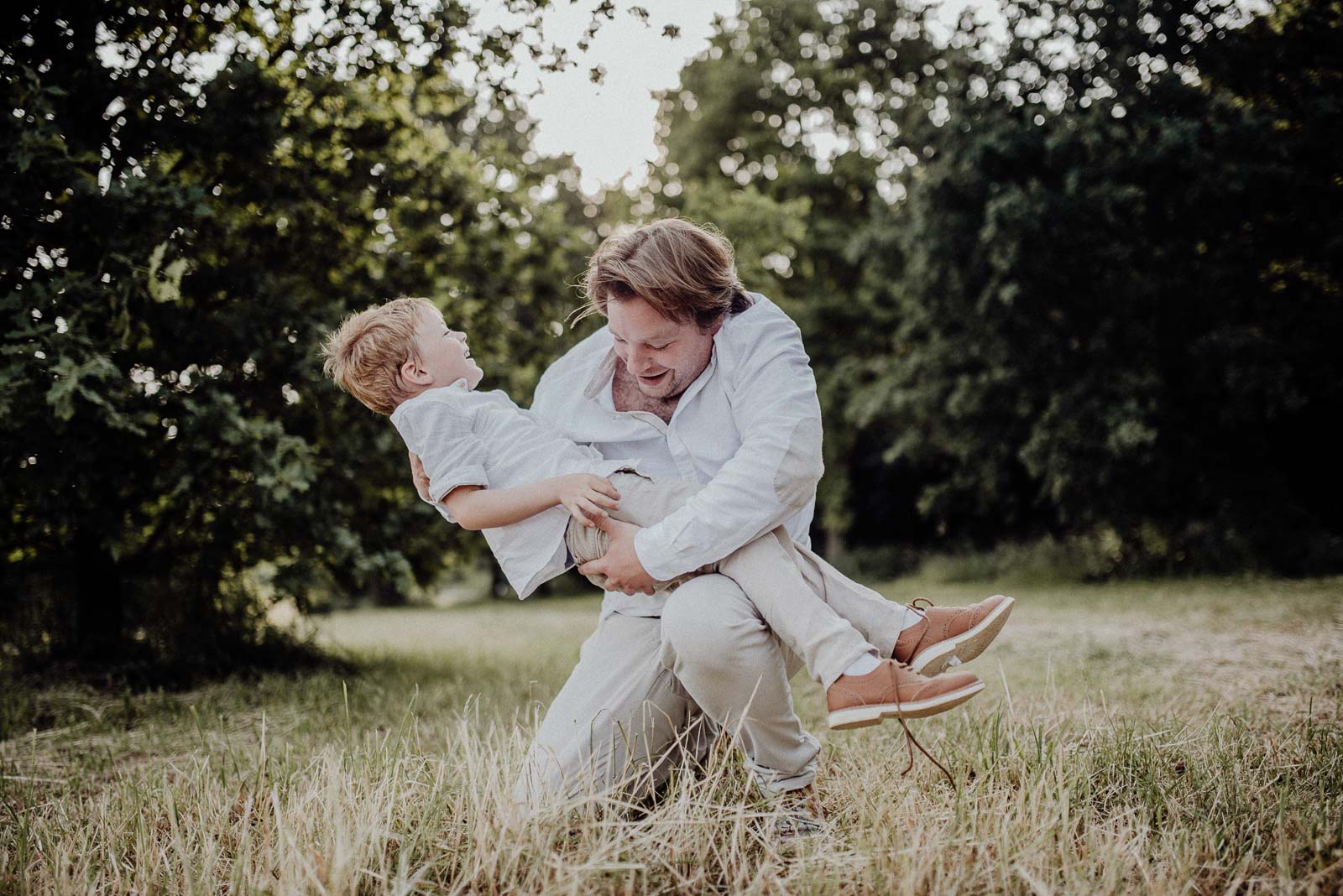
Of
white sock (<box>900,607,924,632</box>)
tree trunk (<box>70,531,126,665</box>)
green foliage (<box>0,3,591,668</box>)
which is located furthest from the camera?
tree trunk (<box>70,531,126,665</box>)

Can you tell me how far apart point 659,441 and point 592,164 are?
570 cm

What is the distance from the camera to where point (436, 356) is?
3.24 meters

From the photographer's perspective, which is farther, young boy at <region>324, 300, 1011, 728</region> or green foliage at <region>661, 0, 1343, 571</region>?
green foliage at <region>661, 0, 1343, 571</region>

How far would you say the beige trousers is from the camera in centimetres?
249

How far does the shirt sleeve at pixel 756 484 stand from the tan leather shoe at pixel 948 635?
51 centimetres

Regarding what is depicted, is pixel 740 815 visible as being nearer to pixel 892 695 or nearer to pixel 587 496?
pixel 892 695

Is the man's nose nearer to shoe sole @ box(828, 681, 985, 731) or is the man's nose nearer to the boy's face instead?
the boy's face

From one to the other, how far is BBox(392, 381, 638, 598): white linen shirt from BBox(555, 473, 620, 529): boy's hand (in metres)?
0.12

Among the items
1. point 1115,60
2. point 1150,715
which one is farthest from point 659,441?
point 1115,60

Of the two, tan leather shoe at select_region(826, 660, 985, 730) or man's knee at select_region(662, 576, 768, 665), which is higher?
man's knee at select_region(662, 576, 768, 665)

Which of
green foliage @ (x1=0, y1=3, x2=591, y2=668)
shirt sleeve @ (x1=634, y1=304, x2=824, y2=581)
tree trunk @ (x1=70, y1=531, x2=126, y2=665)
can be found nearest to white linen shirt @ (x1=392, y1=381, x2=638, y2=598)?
shirt sleeve @ (x1=634, y1=304, x2=824, y2=581)

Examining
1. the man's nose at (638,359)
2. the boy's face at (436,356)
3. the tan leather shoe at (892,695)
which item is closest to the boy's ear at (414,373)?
the boy's face at (436,356)

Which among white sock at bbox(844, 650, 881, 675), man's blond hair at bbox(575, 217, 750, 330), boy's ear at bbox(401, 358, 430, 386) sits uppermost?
man's blond hair at bbox(575, 217, 750, 330)

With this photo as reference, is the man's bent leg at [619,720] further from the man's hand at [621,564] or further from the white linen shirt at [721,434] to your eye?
the man's hand at [621,564]
